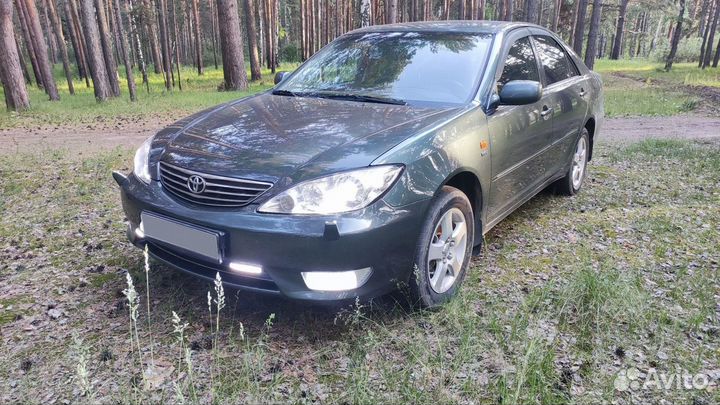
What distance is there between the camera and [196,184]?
261 centimetres

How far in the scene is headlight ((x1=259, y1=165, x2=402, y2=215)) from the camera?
2.42m

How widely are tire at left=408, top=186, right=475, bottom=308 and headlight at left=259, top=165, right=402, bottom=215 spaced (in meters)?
0.47

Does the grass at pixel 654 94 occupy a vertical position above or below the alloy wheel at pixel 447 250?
below

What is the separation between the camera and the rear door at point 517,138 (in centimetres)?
345

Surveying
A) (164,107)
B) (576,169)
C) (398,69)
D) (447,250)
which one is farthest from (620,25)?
(447,250)

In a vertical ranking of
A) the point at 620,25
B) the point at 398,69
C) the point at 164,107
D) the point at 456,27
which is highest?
the point at 456,27

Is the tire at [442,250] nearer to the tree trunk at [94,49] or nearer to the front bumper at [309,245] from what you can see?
the front bumper at [309,245]

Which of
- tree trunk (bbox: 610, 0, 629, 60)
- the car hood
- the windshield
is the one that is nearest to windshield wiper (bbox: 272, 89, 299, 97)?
the windshield

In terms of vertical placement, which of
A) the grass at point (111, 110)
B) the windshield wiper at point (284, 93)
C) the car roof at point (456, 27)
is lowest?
the grass at point (111, 110)

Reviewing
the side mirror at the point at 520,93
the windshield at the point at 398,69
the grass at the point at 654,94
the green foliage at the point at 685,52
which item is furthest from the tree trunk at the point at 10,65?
the green foliage at the point at 685,52

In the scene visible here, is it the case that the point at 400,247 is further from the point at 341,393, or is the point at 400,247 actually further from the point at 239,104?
the point at 239,104

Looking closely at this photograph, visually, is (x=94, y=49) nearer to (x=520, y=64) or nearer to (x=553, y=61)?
(x=553, y=61)

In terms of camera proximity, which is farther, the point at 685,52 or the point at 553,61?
the point at 685,52

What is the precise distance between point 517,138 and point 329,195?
1.88m
